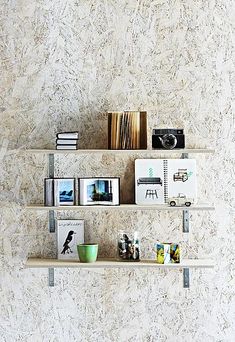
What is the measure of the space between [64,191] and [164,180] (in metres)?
0.46

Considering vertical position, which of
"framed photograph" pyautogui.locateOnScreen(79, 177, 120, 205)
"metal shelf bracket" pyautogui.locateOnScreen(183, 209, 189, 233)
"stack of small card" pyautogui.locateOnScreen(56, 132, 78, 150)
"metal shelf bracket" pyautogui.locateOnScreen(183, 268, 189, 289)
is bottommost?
"metal shelf bracket" pyautogui.locateOnScreen(183, 268, 189, 289)

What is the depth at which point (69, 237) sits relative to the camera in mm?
3002

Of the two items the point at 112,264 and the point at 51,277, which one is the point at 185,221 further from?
the point at 51,277

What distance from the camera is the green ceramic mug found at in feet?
9.46

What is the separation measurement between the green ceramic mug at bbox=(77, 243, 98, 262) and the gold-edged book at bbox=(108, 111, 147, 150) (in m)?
0.45

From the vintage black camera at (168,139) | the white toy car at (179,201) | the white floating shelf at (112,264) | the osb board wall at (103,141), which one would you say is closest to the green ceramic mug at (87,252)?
the white floating shelf at (112,264)

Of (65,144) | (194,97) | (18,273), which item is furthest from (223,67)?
(18,273)

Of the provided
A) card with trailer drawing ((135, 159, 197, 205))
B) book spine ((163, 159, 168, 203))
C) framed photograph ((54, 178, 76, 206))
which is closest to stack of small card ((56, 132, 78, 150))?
framed photograph ((54, 178, 76, 206))

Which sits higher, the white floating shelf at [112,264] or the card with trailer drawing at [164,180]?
the card with trailer drawing at [164,180]

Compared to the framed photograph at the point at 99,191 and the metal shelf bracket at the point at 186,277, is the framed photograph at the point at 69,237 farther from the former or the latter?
the metal shelf bracket at the point at 186,277

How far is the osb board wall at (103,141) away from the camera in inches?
119

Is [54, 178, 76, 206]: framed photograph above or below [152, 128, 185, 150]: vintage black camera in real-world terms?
below

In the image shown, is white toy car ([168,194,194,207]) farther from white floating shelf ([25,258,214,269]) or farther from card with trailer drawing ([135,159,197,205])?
white floating shelf ([25,258,214,269])

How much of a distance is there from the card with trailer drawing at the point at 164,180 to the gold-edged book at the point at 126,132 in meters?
0.15
